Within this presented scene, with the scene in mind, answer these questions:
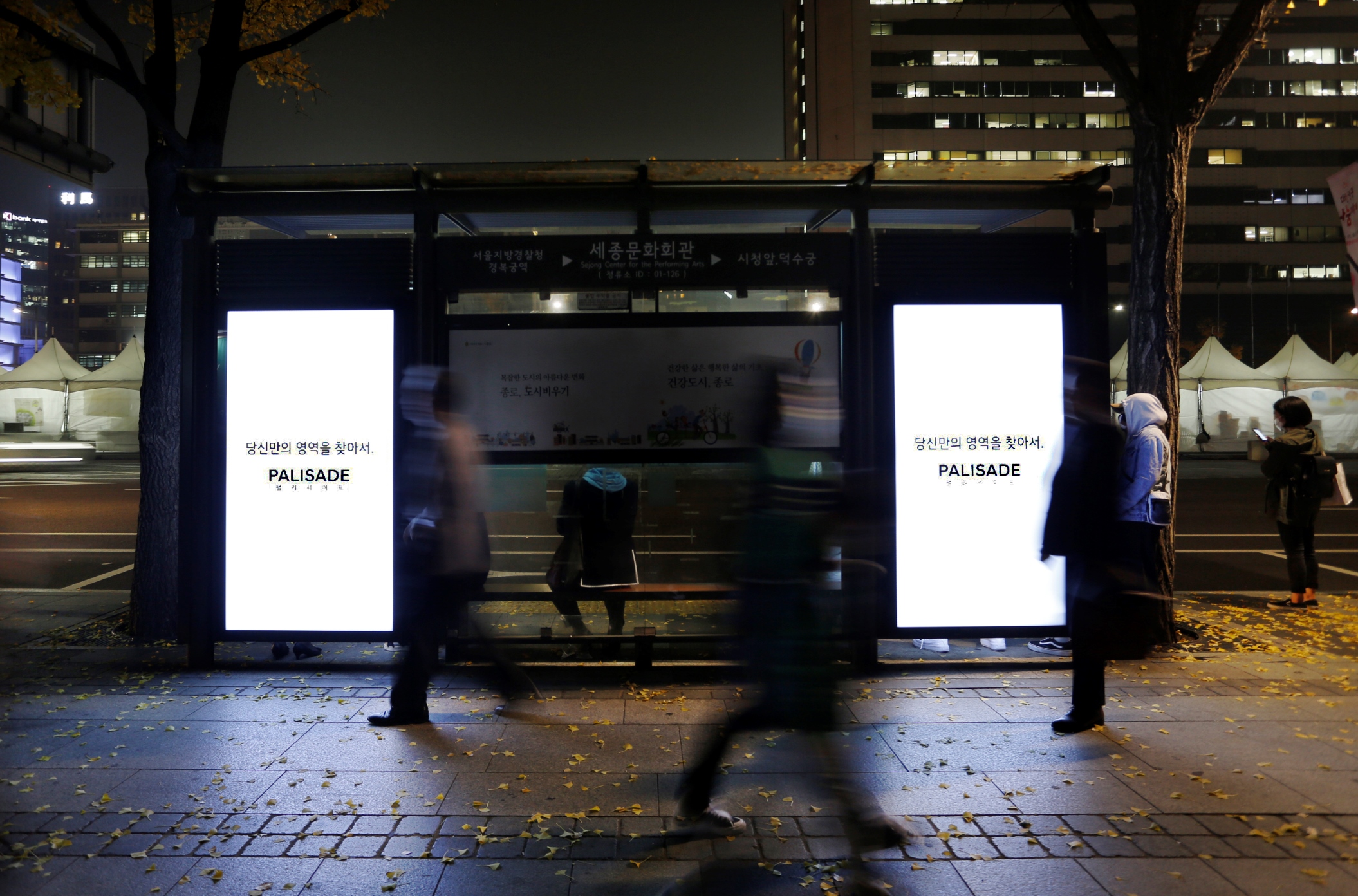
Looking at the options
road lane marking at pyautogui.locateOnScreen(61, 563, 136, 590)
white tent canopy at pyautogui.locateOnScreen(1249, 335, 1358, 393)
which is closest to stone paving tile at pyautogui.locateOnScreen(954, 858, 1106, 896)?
road lane marking at pyautogui.locateOnScreen(61, 563, 136, 590)

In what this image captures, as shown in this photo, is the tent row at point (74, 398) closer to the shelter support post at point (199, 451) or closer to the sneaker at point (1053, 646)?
the shelter support post at point (199, 451)

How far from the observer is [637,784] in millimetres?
4422

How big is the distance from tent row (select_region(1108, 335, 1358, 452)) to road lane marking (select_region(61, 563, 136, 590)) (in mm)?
29036

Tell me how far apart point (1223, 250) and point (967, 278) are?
87731mm

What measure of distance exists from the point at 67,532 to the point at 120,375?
78.2 ft

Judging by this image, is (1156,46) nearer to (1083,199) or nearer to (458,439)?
(1083,199)

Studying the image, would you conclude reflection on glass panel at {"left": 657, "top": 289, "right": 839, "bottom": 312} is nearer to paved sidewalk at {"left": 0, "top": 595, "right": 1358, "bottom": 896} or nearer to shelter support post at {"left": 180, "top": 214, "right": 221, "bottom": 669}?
paved sidewalk at {"left": 0, "top": 595, "right": 1358, "bottom": 896}

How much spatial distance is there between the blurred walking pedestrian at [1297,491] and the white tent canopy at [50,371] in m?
40.4

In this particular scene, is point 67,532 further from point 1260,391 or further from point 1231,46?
point 1260,391

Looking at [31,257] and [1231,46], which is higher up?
[31,257]

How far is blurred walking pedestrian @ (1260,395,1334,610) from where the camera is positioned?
8.56 m

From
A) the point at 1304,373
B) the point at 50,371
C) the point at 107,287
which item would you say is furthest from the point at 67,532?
the point at 107,287

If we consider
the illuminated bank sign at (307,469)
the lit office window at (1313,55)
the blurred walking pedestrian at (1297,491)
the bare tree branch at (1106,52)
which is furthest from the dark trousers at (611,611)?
the lit office window at (1313,55)

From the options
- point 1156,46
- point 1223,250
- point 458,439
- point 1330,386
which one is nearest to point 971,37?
point 1223,250
